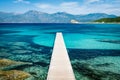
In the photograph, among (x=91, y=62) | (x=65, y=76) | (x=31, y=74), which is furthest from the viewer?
(x=91, y=62)

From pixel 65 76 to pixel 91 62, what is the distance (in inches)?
257

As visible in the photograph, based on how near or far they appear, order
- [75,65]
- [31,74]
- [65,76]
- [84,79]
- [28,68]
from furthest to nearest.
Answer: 1. [75,65]
2. [28,68]
3. [31,74]
4. [84,79]
5. [65,76]

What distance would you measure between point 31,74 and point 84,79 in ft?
11.7

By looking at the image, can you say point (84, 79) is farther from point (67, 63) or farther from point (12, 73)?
point (12, 73)

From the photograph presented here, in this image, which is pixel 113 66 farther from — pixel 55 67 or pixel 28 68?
pixel 28 68

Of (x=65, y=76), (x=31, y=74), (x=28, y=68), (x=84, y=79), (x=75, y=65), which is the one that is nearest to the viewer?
(x=65, y=76)

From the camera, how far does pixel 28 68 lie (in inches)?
536

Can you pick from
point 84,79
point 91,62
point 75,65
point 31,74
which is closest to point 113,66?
point 91,62

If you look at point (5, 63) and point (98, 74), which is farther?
point (5, 63)

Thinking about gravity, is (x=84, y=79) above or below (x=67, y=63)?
below

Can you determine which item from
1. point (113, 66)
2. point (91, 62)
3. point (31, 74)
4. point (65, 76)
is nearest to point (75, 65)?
point (91, 62)

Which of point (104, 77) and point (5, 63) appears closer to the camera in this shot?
point (104, 77)

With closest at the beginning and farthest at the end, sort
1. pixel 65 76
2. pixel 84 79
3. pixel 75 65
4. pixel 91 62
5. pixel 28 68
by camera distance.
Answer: pixel 65 76, pixel 84 79, pixel 28 68, pixel 75 65, pixel 91 62

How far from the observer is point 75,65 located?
14484mm
